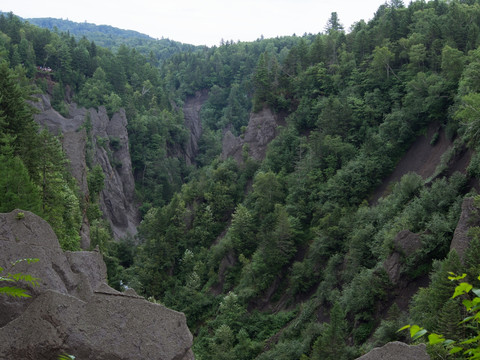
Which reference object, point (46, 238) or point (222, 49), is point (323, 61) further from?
point (222, 49)

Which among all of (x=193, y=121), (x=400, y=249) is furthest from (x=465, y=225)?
(x=193, y=121)

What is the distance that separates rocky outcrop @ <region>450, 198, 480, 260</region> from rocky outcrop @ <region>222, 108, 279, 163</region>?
3916 cm

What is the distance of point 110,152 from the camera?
8094cm

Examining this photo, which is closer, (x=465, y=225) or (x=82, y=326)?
(x=82, y=326)

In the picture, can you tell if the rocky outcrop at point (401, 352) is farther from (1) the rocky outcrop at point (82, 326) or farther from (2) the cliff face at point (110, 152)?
(2) the cliff face at point (110, 152)

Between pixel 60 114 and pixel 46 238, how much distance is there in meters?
65.1

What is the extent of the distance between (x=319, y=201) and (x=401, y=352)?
33051 mm

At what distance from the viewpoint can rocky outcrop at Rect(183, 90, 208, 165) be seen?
10538cm

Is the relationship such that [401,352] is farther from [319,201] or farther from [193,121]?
[193,121]

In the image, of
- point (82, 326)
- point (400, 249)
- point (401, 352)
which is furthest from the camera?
point (400, 249)

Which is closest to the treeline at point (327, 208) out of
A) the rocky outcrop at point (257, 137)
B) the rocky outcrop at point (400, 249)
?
the rocky outcrop at point (400, 249)

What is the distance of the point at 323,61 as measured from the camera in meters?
66.9

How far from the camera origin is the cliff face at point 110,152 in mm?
72062

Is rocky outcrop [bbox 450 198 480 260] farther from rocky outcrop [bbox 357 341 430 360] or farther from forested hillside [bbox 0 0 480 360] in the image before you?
rocky outcrop [bbox 357 341 430 360]
